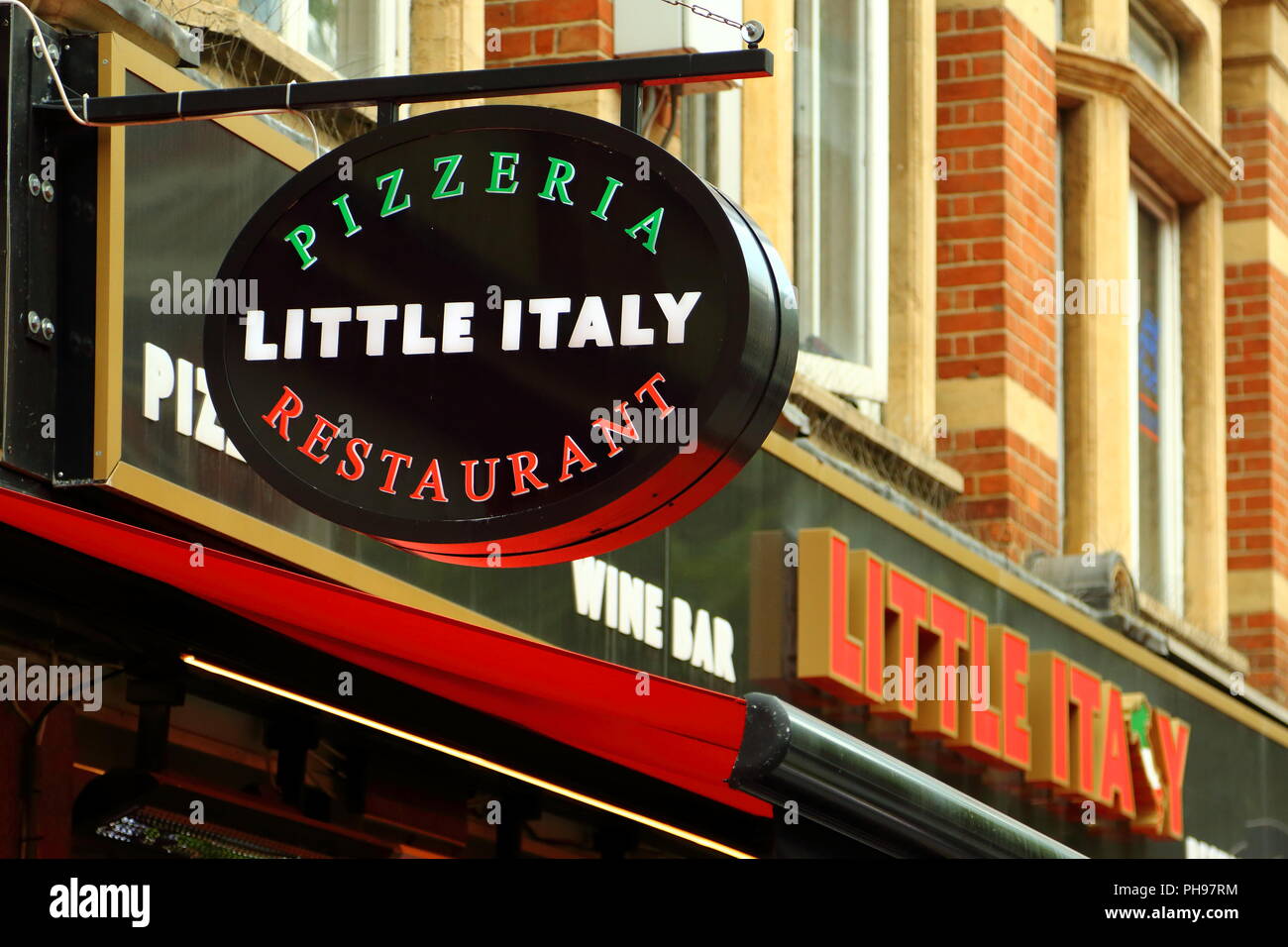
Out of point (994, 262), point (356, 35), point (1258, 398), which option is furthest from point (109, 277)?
point (1258, 398)

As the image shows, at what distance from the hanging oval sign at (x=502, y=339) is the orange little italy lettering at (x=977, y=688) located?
3.64 metres

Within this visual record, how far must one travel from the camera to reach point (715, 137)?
33.1 ft

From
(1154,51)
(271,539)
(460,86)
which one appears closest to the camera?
(460,86)

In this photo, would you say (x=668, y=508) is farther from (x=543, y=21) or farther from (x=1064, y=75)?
(x=1064, y=75)

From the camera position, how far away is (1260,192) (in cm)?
1541

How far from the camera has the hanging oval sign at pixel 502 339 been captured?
19.0 feet

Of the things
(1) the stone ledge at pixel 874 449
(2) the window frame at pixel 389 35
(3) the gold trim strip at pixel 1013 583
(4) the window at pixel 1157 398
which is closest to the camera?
(2) the window frame at pixel 389 35

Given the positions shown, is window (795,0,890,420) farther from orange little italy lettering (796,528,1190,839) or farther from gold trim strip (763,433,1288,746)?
orange little italy lettering (796,528,1190,839)

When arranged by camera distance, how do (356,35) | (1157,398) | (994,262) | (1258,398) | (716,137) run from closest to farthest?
(356,35) → (716,137) → (994,262) → (1157,398) → (1258,398)

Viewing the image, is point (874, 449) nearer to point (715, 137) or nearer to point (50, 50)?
point (715, 137)

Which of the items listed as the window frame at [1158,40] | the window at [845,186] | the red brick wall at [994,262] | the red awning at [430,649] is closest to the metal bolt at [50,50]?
the red awning at [430,649]

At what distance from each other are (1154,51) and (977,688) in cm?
544

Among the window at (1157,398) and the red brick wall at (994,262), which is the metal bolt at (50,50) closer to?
the red brick wall at (994,262)
